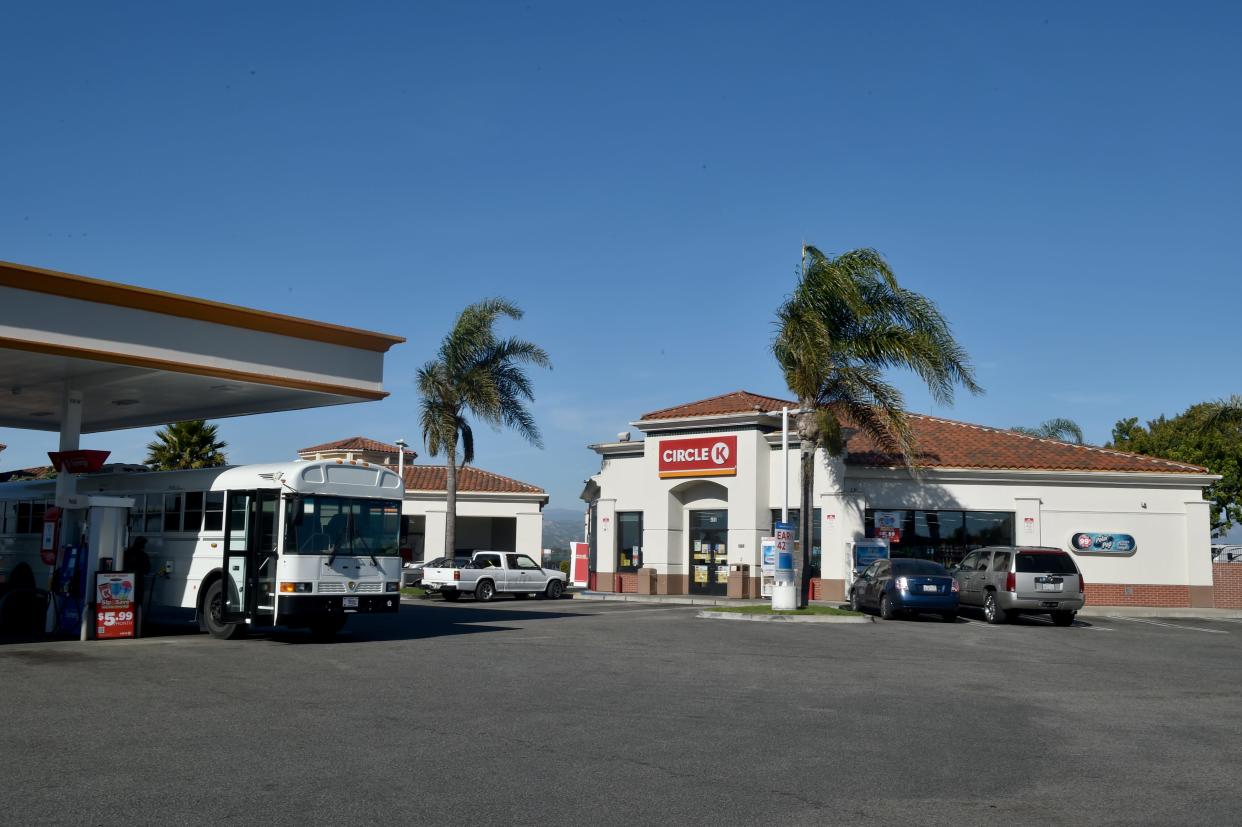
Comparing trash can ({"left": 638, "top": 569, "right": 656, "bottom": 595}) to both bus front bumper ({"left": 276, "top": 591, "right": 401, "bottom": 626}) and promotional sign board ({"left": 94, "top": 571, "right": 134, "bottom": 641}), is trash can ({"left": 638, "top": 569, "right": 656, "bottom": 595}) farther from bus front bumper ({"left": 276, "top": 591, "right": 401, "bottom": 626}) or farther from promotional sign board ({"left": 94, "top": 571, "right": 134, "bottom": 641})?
promotional sign board ({"left": 94, "top": 571, "right": 134, "bottom": 641})

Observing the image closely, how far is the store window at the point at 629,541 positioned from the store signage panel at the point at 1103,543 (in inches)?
558

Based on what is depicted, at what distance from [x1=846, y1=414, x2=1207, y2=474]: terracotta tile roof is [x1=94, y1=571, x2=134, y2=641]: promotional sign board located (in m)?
22.7

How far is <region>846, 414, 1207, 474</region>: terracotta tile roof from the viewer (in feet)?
115

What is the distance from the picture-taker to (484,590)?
35.0 m

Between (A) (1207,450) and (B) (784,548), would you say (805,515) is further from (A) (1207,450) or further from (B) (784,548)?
(A) (1207,450)

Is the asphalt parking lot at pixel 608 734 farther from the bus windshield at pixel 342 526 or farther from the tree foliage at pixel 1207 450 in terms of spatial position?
the tree foliage at pixel 1207 450

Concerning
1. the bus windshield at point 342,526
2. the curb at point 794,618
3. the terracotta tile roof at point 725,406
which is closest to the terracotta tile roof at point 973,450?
the terracotta tile roof at point 725,406

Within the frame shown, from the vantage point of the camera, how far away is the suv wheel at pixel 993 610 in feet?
83.8

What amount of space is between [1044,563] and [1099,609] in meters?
8.95

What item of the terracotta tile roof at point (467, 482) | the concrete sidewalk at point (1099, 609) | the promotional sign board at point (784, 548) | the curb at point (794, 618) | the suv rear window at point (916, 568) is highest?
the terracotta tile roof at point (467, 482)

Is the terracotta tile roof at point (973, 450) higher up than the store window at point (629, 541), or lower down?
higher up

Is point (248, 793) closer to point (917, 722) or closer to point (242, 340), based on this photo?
point (917, 722)

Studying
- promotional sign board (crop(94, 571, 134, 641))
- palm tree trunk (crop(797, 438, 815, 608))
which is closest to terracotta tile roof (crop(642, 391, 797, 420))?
palm tree trunk (crop(797, 438, 815, 608))

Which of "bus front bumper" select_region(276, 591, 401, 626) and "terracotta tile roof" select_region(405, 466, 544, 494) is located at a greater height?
"terracotta tile roof" select_region(405, 466, 544, 494)
